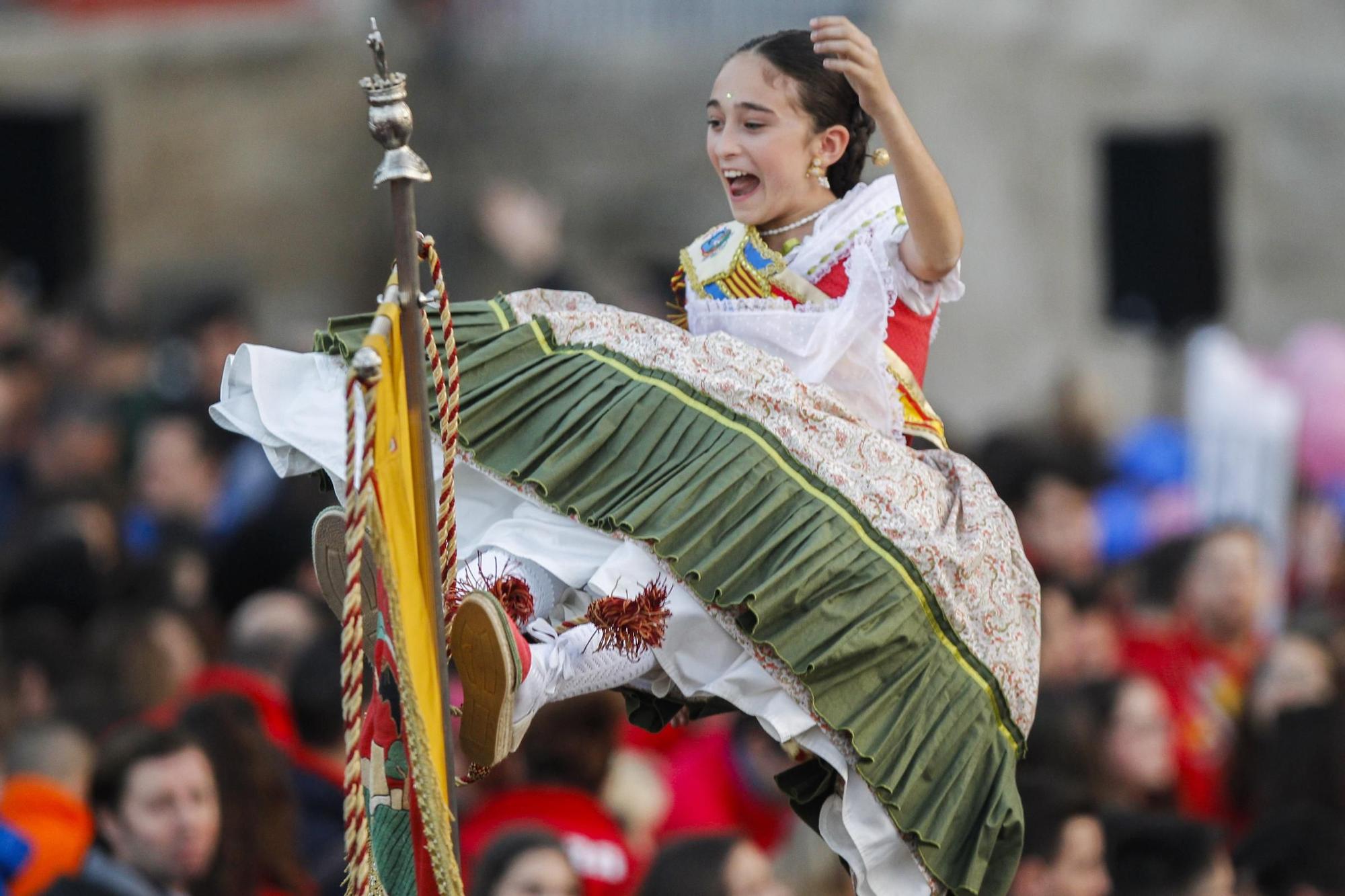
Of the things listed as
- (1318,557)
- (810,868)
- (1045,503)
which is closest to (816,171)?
(810,868)

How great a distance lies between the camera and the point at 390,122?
10.8 ft

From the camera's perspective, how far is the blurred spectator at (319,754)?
18.5 ft

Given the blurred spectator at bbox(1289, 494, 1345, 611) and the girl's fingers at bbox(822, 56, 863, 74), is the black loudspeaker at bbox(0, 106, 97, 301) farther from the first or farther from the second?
the girl's fingers at bbox(822, 56, 863, 74)

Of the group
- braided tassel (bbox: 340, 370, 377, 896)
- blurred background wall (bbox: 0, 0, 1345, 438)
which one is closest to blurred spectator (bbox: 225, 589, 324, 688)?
braided tassel (bbox: 340, 370, 377, 896)

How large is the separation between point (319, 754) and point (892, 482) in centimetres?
238

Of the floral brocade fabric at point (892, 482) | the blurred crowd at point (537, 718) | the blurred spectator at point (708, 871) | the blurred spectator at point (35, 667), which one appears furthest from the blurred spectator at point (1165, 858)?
the blurred spectator at point (35, 667)

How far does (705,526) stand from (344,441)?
1.97 ft

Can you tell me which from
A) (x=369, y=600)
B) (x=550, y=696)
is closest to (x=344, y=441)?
(x=369, y=600)

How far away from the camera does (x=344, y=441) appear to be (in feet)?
11.9

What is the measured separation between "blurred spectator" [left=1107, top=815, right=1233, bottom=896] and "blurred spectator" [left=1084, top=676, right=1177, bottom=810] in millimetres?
710

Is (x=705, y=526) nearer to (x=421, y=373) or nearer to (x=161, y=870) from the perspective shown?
(x=421, y=373)

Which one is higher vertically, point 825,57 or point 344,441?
point 825,57

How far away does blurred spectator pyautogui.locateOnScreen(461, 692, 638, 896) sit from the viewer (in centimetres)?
568

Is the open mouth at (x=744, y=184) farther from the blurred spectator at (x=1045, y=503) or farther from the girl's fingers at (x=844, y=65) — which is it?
the blurred spectator at (x=1045, y=503)
